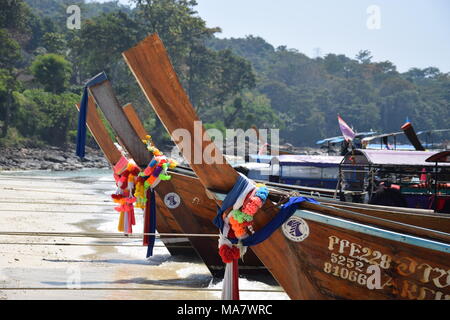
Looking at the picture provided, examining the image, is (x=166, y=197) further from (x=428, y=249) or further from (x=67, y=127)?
(x=67, y=127)

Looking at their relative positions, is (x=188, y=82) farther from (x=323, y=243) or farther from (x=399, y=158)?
(x=323, y=243)

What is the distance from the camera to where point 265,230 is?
208 inches

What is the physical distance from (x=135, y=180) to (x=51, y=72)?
42.3m

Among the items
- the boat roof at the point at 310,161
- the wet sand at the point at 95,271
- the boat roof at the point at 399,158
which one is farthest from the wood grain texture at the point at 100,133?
the boat roof at the point at 310,161

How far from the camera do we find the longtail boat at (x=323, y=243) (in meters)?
5.16

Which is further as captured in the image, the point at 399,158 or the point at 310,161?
the point at 310,161

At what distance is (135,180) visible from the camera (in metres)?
9.32

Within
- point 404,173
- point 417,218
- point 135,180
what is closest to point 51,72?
point 135,180

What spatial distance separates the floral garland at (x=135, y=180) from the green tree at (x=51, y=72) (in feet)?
135

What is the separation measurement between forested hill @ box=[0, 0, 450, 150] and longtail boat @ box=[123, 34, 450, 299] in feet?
128

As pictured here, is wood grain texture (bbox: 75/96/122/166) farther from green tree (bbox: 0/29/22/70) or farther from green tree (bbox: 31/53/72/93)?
green tree (bbox: 31/53/72/93)
